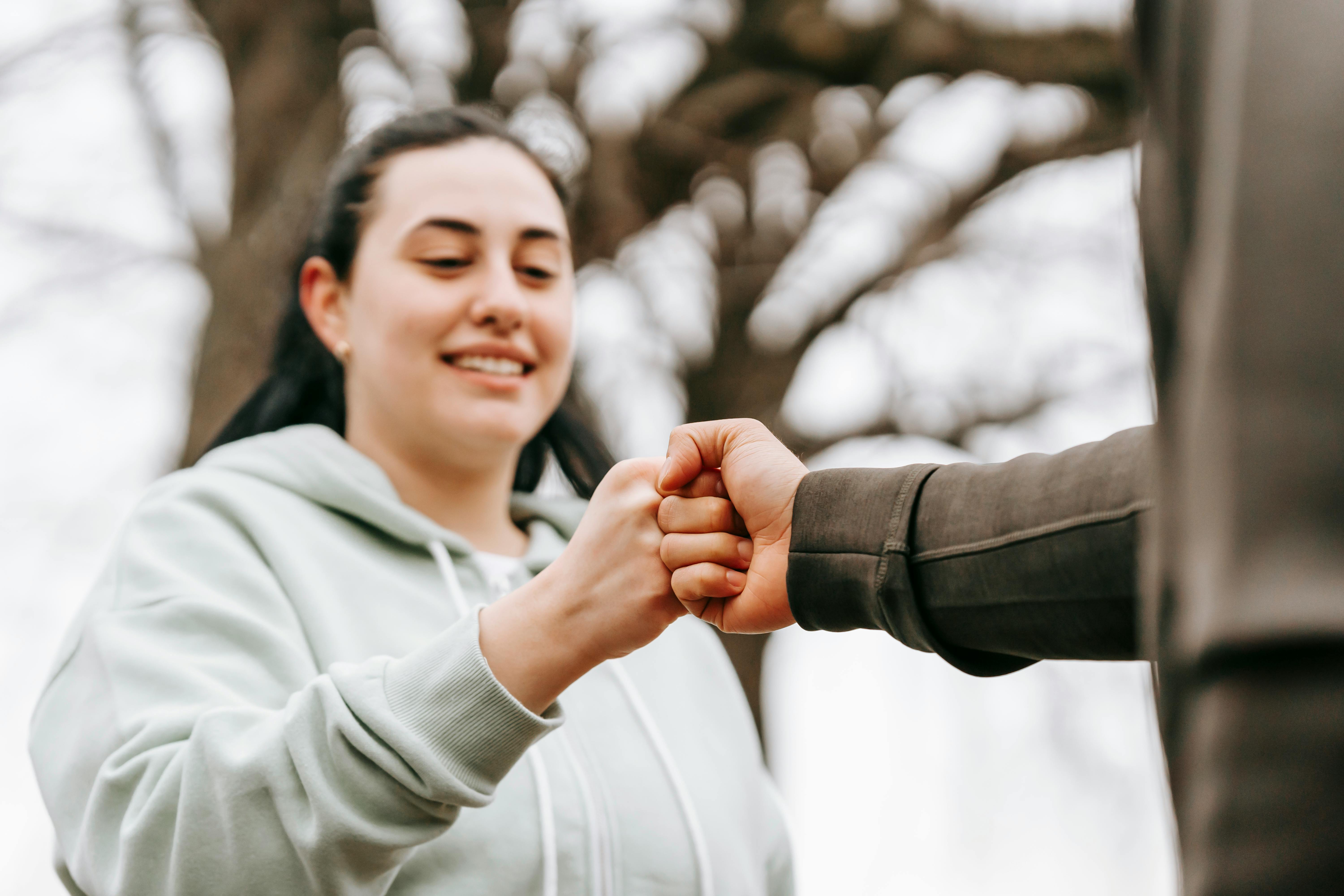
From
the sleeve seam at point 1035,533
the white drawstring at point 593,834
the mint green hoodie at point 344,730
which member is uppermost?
the sleeve seam at point 1035,533

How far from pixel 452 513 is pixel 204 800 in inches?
29.0

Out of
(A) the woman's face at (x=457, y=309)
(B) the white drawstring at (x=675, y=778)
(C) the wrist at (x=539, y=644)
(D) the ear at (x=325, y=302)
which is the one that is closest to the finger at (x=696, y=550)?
(C) the wrist at (x=539, y=644)

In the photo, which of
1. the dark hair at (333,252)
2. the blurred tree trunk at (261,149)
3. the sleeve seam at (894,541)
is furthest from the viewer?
the blurred tree trunk at (261,149)

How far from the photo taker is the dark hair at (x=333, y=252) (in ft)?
5.89

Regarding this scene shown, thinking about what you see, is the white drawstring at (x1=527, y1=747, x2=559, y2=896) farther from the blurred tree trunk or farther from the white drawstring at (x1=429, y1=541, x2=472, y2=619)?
the blurred tree trunk

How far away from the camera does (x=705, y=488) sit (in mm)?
1269

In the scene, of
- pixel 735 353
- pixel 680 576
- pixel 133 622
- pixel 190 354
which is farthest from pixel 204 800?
pixel 735 353

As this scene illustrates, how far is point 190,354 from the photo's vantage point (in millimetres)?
4105

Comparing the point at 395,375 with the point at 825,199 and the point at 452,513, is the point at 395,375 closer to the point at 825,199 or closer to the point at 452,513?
the point at 452,513

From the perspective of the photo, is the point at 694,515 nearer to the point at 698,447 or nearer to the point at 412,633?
the point at 698,447

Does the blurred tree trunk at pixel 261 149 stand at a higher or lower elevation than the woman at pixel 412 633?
higher

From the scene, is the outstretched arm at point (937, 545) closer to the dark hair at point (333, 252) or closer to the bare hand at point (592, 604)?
the bare hand at point (592, 604)

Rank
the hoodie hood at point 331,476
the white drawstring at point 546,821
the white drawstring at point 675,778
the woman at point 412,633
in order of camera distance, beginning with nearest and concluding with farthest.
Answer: the woman at point 412,633
the white drawstring at point 546,821
the white drawstring at point 675,778
the hoodie hood at point 331,476

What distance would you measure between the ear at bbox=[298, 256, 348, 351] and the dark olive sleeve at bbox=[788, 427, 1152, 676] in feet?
3.19
